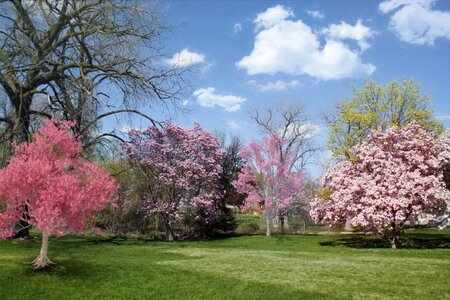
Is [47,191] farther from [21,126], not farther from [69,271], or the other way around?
[21,126]

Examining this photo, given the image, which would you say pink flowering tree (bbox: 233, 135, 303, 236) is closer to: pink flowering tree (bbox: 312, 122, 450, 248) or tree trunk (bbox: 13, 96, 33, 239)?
pink flowering tree (bbox: 312, 122, 450, 248)

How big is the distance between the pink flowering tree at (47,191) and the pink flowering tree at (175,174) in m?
13.1

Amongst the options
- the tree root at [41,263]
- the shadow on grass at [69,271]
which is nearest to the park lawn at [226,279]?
the shadow on grass at [69,271]

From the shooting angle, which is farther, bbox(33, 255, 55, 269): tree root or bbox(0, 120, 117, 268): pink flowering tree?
bbox(33, 255, 55, 269): tree root

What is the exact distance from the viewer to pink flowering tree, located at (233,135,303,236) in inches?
1187

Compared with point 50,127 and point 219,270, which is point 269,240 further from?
point 50,127

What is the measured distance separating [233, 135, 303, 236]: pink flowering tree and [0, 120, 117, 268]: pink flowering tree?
61.3 feet

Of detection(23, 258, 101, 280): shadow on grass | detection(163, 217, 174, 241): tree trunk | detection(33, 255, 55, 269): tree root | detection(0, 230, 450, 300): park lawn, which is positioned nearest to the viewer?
detection(0, 230, 450, 300): park lawn

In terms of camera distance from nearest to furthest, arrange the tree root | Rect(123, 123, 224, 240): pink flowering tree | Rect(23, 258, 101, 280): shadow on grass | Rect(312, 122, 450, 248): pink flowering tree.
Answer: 1. Rect(23, 258, 101, 280): shadow on grass
2. the tree root
3. Rect(312, 122, 450, 248): pink flowering tree
4. Rect(123, 123, 224, 240): pink flowering tree

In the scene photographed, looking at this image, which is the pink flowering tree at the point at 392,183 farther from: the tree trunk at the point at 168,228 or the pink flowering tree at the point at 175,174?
the tree trunk at the point at 168,228

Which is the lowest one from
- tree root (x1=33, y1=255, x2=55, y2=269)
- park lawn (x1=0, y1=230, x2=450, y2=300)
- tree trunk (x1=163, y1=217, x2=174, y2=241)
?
park lawn (x1=0, y1=230, x2=450, y2=300)

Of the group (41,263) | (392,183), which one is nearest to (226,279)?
(41,263)

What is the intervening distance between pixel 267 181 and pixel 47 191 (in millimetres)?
21158

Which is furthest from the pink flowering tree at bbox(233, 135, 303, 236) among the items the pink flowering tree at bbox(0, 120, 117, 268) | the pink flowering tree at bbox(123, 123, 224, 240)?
the pink flowering tree at bbox(0, 120, 117, 268)
